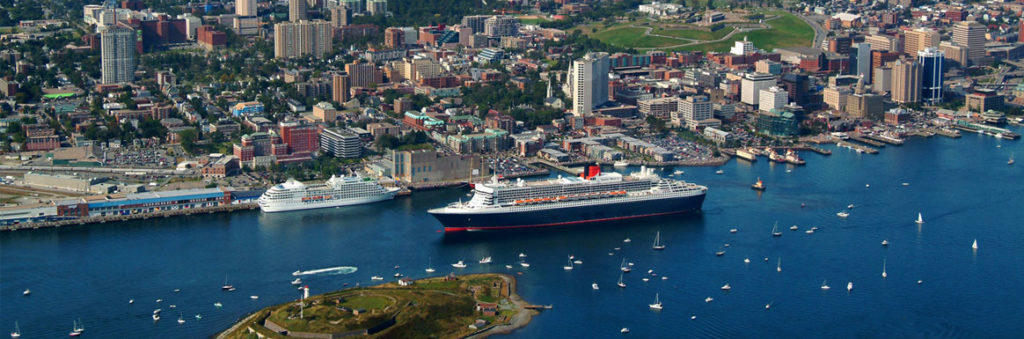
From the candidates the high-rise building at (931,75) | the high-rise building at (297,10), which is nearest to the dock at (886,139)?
the high-rise building at (931,75)

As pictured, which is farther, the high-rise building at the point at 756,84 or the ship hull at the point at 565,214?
the high-rise building at the point at 756,84

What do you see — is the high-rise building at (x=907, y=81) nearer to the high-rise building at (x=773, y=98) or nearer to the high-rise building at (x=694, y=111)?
the high-rise building at (x=773, y=98)

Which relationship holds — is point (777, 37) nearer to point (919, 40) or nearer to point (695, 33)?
point (695, 33)

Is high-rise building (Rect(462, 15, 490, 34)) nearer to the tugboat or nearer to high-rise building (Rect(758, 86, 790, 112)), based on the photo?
high-rise building (Rect(758, 86, 790, 112))

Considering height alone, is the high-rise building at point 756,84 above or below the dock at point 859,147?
above

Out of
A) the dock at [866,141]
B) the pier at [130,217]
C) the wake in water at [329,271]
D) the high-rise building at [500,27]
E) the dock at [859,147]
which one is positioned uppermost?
the high-rise building at [500,27]

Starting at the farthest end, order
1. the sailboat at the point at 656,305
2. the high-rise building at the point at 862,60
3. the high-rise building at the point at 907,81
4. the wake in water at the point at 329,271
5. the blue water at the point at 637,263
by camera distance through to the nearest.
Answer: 1. the high-rise building at the point at 862,60
2. the high-rise building at the point at 907,81
3. the wake in water at the point at 329,271
4. the sailboat at the point at 656,305
5. the blue water at the point at 637,263

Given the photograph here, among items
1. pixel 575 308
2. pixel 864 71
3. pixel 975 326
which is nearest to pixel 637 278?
pixel 575 308
